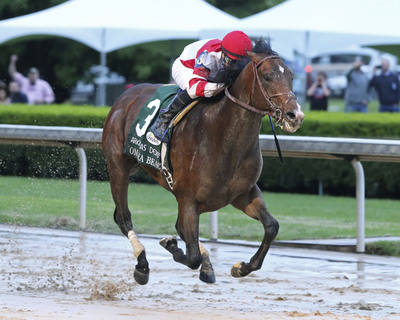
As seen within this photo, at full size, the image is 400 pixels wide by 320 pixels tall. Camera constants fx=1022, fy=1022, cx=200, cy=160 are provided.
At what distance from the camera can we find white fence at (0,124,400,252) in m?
9.27

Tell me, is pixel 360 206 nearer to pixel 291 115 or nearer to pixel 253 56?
pixel 253 56

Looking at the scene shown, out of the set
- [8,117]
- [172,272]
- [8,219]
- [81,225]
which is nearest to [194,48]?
[172,272]

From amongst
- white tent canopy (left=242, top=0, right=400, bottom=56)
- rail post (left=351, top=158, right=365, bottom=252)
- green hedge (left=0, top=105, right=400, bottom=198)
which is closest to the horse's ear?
rail post (left=351, top=158, right=365, bottom=252)

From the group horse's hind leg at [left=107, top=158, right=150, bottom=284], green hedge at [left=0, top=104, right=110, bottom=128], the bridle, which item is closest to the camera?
the bridle

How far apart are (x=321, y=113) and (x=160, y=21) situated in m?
5.59

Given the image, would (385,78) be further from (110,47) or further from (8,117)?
(8,117)

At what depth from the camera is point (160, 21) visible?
2000 centimetres

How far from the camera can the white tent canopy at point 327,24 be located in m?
18.1

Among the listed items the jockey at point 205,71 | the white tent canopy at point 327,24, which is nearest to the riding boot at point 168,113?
the jockey at point 205,71

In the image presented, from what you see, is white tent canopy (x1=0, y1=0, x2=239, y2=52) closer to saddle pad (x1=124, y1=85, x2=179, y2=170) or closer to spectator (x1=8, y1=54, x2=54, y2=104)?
spectator (x1=8, y1=54, x2=54, y2=104)

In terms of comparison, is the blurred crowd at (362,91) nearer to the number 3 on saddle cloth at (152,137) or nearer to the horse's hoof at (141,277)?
the number 3 on saddle cloth at (152,137)

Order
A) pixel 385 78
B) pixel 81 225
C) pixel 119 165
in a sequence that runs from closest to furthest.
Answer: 1. pixel 119 165
2. pixel 81 225
3. pixel 385 78

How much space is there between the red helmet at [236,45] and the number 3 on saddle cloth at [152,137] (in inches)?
18.2

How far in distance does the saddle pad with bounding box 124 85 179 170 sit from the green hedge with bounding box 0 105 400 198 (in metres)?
3.88
